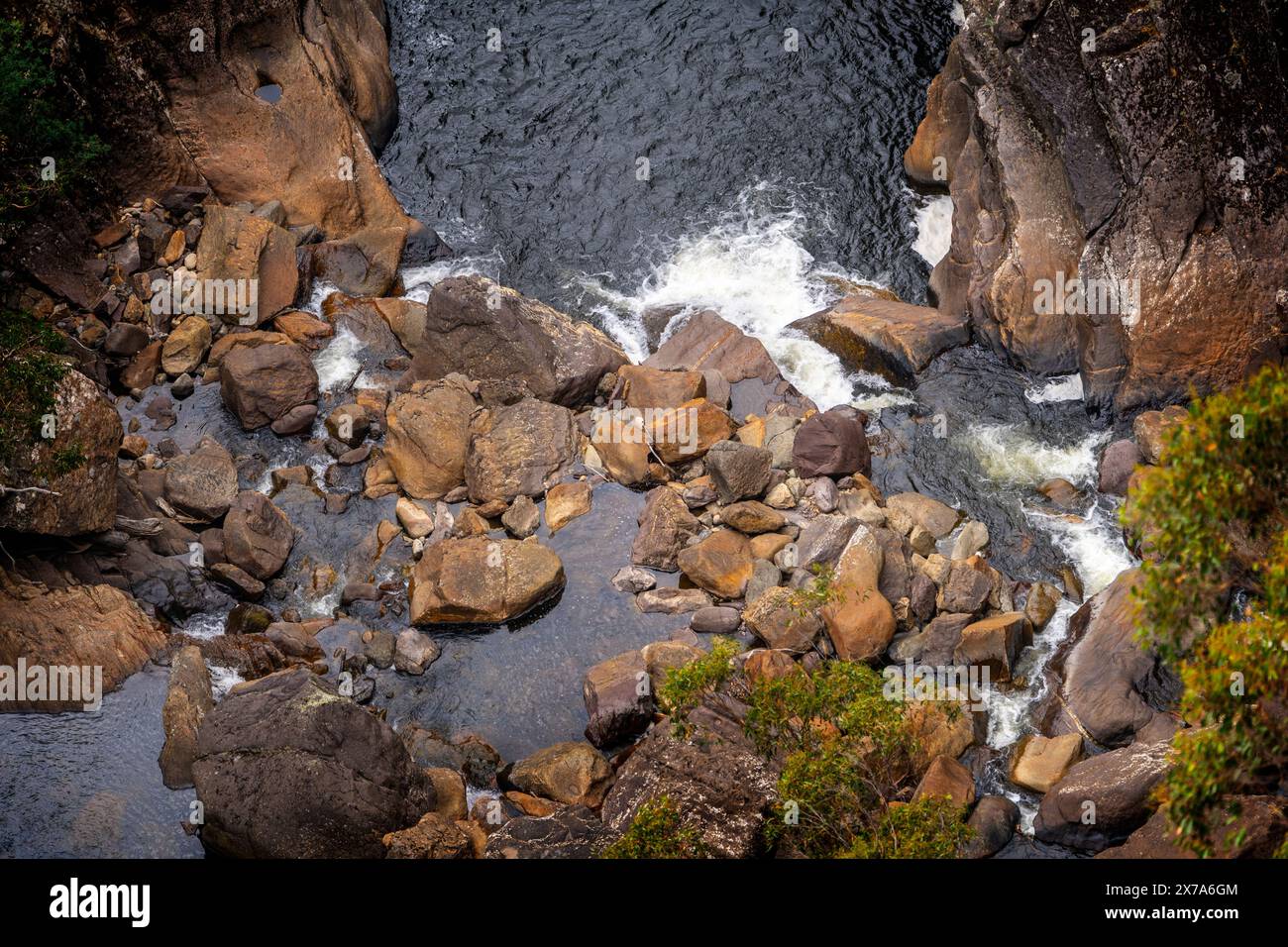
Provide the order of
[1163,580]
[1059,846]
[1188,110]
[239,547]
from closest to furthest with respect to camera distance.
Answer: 1. [1163,580]
2. [1059,846]
3. [239,547]
4. [1188,110]

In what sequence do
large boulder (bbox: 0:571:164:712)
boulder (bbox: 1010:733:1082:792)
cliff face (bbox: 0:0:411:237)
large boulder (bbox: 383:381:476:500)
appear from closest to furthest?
boulder (bbox: 1010:733:1082:792) < large boulder (bbox: 0:571:164:712) < large boulder (bbox: 383:381:476:500) < cliff face (bbox: 0:0:411:237)

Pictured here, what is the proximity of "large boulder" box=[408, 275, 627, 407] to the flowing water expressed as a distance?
197 cm

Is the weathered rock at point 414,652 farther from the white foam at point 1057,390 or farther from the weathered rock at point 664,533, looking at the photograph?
the white foam at point 1057,390

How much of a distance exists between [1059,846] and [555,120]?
74.0 feet

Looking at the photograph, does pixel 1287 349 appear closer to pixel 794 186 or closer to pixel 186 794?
pixel 794 186

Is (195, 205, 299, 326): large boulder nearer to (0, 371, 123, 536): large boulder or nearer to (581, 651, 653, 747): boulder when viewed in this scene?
(0, 371, 123, 536): large boulder

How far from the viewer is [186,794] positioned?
17.1 m

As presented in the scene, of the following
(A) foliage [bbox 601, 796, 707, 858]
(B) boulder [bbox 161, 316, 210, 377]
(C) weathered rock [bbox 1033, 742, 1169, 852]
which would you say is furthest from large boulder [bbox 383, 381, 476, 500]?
(C) weathered rock [bbox 1033, 742, 1169, 852]

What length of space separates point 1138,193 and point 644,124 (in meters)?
13.2

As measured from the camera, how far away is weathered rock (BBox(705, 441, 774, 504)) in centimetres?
2177

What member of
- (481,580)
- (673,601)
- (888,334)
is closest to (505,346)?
(481,580)

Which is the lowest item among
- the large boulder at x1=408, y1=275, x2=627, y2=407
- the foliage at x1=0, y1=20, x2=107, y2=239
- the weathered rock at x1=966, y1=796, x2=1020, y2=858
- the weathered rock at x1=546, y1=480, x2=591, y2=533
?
the weathered rock at x1=966, y1=796, x2=1020, y2=858

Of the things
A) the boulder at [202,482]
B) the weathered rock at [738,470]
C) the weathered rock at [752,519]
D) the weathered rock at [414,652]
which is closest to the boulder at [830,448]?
the weathered rock at [738,470]
